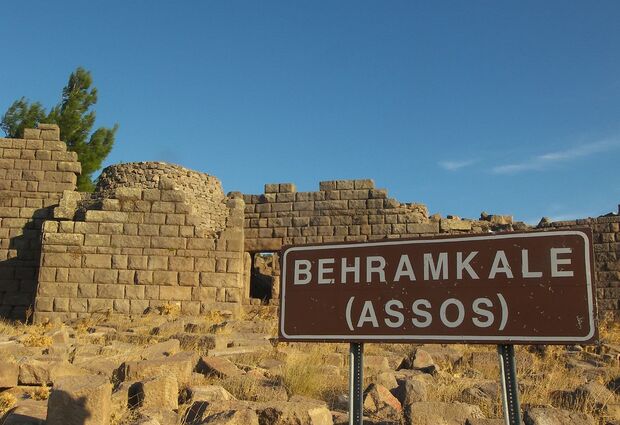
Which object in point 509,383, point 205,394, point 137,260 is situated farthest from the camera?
point 137,260

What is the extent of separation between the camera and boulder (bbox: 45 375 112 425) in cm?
400

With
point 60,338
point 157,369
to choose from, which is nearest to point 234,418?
point 157,369

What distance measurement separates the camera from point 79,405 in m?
4.01

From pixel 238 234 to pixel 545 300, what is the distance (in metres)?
12.0

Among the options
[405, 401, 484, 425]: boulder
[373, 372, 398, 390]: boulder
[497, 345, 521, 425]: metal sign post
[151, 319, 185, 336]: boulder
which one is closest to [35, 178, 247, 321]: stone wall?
[151, 319, 185, 336]: boulder

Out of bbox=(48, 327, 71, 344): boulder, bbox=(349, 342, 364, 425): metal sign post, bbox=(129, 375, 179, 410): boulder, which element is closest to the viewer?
bbox=(349, 342, 364, 425): metal sign post

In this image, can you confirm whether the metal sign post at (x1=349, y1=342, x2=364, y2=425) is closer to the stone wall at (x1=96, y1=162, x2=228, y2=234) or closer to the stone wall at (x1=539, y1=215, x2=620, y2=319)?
the stone wall at (x1=539, y1=215, x2=620, y2=319)

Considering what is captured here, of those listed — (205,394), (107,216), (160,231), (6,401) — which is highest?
(107,216)

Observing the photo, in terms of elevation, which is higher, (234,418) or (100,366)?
(100,366)

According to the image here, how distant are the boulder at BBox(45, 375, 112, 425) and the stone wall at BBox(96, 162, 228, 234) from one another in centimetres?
1268

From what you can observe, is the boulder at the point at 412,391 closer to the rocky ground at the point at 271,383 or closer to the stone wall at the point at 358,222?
the rocky ground at the point at 271,383

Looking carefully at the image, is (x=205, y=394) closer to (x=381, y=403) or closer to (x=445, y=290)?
(x=381, y=403)

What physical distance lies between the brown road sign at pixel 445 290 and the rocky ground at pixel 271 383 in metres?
1.17

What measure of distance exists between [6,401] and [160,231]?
9247 mm
